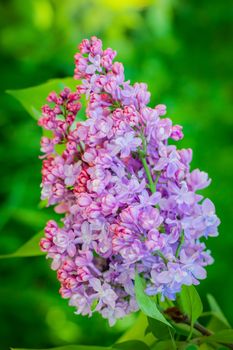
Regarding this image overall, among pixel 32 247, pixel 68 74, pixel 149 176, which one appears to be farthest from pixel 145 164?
pixel 68 74

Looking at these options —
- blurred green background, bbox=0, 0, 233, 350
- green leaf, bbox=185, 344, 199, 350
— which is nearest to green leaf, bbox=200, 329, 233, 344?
green leaf, bbox=185, 344, 199, 350

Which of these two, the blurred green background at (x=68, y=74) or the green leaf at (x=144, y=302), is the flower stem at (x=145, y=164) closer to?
the green leaf at (x=144, y=302)

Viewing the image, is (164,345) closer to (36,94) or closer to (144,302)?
(144,302)

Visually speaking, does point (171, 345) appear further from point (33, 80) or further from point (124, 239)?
point (33, 80)

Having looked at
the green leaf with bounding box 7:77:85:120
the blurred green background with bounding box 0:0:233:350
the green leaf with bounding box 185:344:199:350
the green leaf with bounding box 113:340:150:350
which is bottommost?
the green leaf with bounding box 185:344:199:350

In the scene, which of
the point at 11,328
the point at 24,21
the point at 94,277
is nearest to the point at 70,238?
the point at 94,277

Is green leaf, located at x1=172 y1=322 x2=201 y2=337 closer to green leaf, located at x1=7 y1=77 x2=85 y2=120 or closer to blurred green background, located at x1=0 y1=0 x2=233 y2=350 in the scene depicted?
green leaf, located at x1=7 y1=77 x2=85 y2=120
